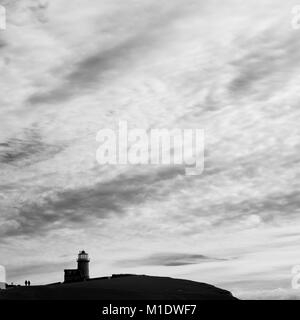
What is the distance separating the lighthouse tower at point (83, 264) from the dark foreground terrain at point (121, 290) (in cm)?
457

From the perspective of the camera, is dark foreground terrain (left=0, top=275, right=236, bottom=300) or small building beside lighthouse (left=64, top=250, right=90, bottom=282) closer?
dark foreground terrain (left=0, top=275, right=236, bottom=300)

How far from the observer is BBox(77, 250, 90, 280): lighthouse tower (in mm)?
138875

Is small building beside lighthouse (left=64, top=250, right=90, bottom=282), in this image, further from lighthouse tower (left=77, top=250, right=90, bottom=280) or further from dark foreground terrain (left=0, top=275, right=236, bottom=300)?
dark foreground terrain (left=0, top=275, right=236, bottom=300)

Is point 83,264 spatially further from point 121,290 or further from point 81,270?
point 121,290

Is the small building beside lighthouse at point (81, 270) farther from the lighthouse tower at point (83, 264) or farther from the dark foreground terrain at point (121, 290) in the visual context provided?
the dark foreground terrain at point (121, 290)

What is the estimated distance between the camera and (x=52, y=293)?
122m

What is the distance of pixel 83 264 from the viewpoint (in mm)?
140000

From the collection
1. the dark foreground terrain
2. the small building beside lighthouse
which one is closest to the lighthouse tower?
the small building beside lighthouse

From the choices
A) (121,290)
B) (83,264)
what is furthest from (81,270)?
(121,290)

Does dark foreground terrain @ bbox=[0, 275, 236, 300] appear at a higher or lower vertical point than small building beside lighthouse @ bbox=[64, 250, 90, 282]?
lower
